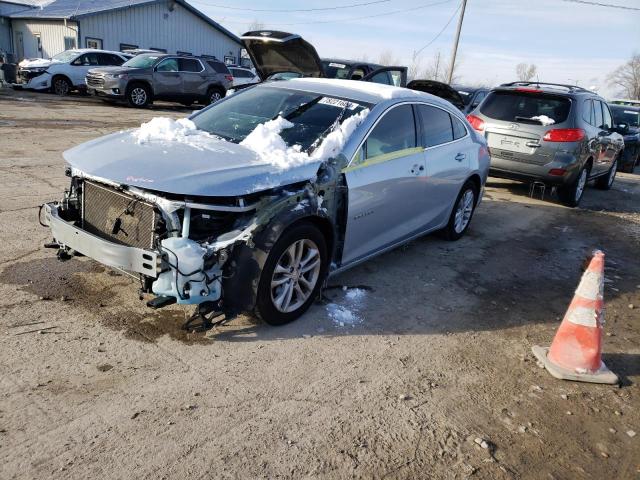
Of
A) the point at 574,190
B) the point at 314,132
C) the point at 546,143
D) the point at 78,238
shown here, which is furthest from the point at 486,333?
the point at 574,190

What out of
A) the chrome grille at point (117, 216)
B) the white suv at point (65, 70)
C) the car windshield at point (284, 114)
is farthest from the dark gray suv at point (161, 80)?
the chrome grille at point (117, 216)

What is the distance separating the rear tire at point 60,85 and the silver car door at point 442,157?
19.0 m

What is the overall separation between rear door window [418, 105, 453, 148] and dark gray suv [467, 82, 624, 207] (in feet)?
10.8

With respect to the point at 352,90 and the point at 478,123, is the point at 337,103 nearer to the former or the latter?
the point at 352,90

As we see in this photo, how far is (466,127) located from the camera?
6.39 meters

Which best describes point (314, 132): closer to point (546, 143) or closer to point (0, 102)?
point (546, 143)

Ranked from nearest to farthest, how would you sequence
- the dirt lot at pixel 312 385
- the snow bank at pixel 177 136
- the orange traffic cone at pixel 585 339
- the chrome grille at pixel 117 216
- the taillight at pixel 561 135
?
the dirt lot at pixel 312 385 < the chrome grille at pixel 117 216 < the orange traffic cone at pixel 585 339 < the snow bank at pixel 177 136 < the taillight at pixel 561 135

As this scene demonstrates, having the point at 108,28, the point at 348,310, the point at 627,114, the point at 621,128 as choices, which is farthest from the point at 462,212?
the point at 108,28

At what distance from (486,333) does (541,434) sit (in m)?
1.26

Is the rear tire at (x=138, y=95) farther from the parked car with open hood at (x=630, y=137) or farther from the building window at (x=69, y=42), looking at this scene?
the parked car with open hood at (x=630, y=137)

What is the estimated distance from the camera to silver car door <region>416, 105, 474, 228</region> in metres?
5.48

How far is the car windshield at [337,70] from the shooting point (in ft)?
44.4

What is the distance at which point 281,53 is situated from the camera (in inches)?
419

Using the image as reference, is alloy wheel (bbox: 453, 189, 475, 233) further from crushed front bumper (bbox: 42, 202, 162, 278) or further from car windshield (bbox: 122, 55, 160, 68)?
car windshield (bbox: 122, 55, 160, 68)
